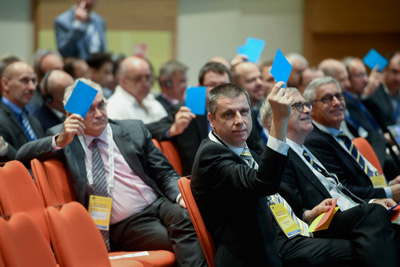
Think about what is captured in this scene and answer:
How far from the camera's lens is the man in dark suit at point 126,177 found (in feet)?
10.7

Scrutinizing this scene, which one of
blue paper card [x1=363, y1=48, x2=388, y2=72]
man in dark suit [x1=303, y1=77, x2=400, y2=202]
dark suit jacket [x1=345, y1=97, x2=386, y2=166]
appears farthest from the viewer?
blue paper card [x1=363, y1=48, x2=388, y2=72]

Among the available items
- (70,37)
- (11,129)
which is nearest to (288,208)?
(11,129)

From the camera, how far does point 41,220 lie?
3016mm

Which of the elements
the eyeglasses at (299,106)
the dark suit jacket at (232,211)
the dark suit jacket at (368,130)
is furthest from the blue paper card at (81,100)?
the dark suit jacket at (368,130)

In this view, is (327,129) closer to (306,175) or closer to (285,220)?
(306,175)

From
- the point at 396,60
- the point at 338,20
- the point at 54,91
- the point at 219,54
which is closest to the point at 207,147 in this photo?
the point at 54,91

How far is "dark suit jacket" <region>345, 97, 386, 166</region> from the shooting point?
5.08m

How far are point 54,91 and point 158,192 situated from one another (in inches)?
58.9

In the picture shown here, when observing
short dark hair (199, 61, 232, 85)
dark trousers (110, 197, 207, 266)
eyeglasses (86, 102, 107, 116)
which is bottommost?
dark trousers (110, 197, 207, 266)

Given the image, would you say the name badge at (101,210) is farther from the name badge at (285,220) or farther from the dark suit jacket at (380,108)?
the dark suit jacket at (380,108)

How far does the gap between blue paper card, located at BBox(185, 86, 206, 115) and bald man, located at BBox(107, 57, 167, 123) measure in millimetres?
1400

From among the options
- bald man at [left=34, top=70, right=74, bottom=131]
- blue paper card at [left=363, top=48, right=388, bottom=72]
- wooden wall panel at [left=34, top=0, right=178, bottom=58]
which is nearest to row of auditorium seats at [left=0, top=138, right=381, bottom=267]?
bald man at [left=34, top=70, right=74, bottom=131]

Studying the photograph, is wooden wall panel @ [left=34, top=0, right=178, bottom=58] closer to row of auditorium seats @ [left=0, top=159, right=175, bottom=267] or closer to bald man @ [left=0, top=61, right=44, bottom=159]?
bald man @ [left=0, top=61, right=44, bottom=159]

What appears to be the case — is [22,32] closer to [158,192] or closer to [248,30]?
[248,30]
